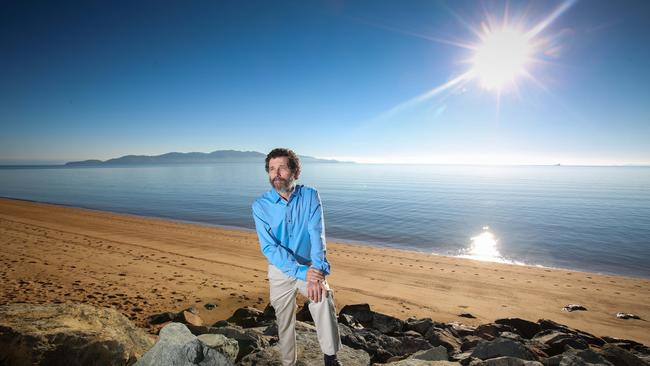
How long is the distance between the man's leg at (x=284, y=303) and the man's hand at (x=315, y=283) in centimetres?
34

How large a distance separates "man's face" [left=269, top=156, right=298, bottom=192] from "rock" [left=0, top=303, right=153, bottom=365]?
8.40 ft

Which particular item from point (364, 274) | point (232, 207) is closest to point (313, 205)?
point (364, 274)

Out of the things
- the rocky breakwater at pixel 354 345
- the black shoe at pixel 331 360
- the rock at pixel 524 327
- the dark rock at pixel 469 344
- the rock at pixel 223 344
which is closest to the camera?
the rocky breakwater at pixel 354 345

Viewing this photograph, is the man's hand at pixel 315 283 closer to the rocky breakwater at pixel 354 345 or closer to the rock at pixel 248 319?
the rocky breakwater at pixel 354 345

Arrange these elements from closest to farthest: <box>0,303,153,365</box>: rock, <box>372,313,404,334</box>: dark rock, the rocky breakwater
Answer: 1. <box>0,303,153,365</box>: rock
2. the rocky breakwater
3. <box>372,313,404,334</box>: dark rock

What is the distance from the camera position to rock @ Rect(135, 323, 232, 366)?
3273 mm

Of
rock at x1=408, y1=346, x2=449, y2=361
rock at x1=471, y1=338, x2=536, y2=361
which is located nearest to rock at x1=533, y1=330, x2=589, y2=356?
rock at x1=471, y1=338, x2=536, y2=361

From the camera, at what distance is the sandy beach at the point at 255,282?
30.6 feet

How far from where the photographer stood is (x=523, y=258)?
20.3 meters

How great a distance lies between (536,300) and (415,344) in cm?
829

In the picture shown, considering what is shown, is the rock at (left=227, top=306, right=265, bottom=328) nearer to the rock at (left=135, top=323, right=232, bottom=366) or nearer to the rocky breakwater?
the rocky breakwater

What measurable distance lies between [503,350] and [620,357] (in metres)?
1.89

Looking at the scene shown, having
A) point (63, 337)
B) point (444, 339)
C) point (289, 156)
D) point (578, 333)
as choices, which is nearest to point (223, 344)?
point (63, 337)

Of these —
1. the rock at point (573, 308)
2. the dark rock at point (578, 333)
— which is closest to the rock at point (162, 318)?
the dark rock at point (578, 333)
